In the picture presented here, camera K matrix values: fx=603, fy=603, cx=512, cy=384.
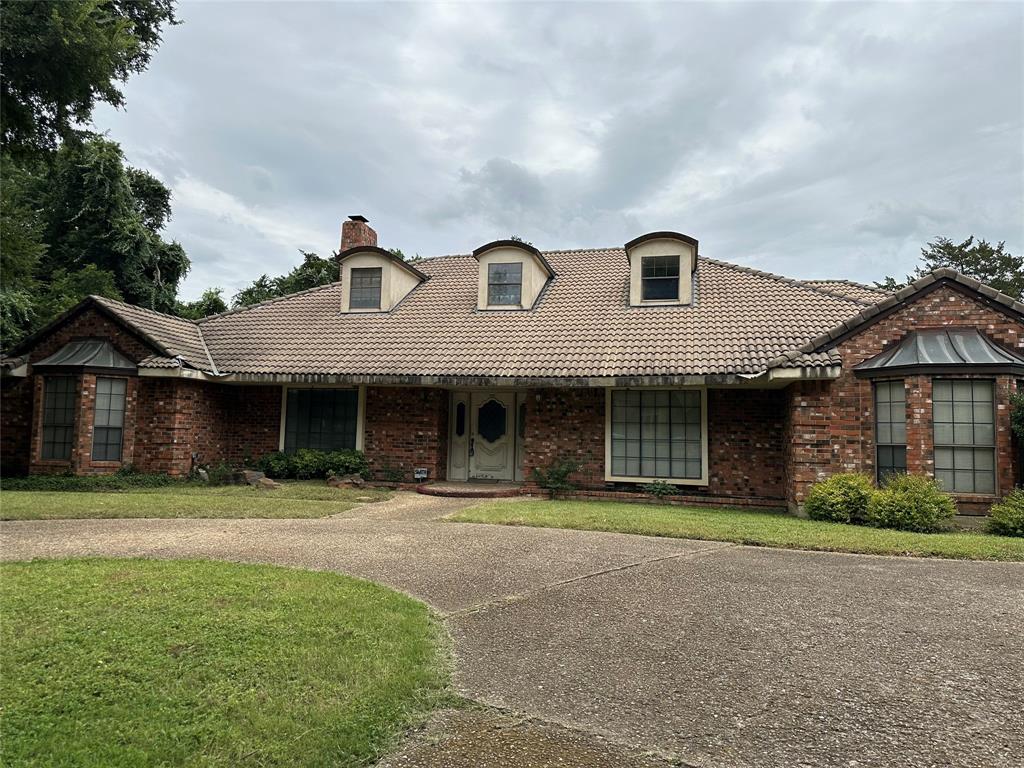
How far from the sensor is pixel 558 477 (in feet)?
41.6

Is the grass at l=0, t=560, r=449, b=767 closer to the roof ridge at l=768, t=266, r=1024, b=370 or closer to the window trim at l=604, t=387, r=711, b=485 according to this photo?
the window trim at l=604, t=387, r=711, b=485

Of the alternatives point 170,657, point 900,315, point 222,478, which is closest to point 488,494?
point 222,478

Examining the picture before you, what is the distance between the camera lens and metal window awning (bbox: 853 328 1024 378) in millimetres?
9602

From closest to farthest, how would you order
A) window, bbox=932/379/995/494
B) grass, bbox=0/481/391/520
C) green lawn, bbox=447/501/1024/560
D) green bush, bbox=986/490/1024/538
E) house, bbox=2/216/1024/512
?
green lawn, bbox=447/501/1024/560, green bush, bbox=986/490/1024/538, grass, bbox=0/481/391/520, window, bbox=932/379/995/494, house, bbox=2/216/1024/512

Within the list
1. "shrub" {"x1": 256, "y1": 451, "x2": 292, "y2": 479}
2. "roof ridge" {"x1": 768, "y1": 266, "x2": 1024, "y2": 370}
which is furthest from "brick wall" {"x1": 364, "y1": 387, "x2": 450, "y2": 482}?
"roof ridge" {"x1": 768, "y1": 266, "x2": 1024, "y2": 370}

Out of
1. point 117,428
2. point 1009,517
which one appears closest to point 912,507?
point 1009,517

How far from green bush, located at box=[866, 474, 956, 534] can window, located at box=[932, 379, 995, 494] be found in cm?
57

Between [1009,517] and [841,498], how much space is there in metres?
2.16

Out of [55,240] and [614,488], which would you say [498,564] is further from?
[55,240]

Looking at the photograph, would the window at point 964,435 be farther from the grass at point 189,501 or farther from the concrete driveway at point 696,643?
the grass at point 189,501

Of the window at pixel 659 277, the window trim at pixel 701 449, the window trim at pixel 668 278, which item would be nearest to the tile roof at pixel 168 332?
the window trim at pixel 701 449

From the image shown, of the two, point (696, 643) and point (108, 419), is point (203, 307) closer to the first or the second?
point (108, 419)

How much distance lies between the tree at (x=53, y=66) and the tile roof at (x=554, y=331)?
266 inches

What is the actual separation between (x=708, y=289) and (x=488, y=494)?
7.35m
